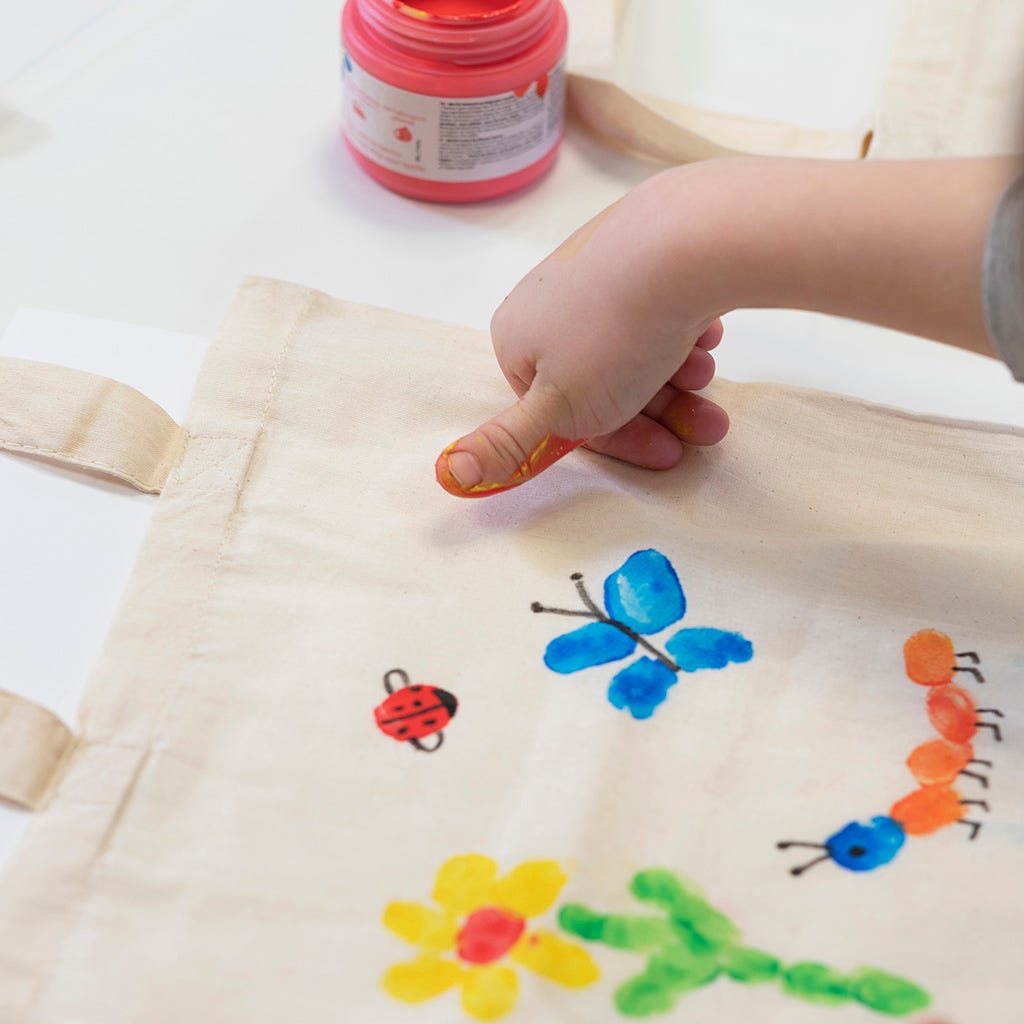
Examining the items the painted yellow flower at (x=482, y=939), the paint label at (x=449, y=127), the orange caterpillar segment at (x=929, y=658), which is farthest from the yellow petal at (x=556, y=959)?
the paint label at (x=449, y=127)

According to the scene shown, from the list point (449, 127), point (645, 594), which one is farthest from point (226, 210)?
point (645, 594)

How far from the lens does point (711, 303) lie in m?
0.50

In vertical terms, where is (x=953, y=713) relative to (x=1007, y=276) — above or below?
below

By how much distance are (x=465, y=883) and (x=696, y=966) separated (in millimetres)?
94

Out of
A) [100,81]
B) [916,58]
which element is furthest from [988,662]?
[100,81]

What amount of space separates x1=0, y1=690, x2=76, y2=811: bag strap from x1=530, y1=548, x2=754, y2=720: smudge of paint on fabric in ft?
0.68

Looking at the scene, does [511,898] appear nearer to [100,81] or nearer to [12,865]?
[12,865]

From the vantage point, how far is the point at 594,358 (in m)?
0.53

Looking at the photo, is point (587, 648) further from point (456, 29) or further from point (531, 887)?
point (456, 29)

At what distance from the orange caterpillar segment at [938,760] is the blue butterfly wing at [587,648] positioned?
131 millimetres

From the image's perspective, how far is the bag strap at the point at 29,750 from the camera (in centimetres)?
46

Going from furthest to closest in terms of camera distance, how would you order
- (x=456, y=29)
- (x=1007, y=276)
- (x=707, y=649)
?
(x=456, y=29), (x=707, y=649), (x=1007, y=276)

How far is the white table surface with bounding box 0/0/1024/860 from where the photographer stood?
575mm

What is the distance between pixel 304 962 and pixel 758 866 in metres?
0.18
